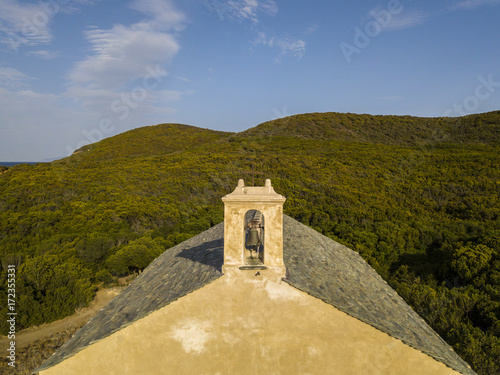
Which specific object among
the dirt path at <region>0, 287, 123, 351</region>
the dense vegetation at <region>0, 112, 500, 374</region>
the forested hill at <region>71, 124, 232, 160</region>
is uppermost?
the forested hill at <region>71, 124, 232, 160</region>

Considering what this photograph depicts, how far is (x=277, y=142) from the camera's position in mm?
49844

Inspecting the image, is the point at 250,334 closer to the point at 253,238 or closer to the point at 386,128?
the point at 253,238

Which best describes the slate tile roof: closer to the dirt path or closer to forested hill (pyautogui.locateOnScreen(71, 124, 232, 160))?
the dirt path

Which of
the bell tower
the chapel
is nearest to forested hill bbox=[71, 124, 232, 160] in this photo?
the chapel

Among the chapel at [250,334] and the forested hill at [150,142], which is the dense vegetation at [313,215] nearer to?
the chapel at [250,334]

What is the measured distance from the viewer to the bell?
6522mm

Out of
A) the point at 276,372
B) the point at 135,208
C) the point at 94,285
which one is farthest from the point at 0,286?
the point at 276,372

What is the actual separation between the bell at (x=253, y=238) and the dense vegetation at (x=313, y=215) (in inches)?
344

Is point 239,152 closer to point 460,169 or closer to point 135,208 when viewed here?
point 135,208

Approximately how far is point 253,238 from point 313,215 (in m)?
18.1

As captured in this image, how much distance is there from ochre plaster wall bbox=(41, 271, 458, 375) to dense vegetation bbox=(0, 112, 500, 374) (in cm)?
656

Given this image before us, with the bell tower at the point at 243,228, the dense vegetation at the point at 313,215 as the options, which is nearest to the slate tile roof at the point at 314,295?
the bell tower at the point at 243,228

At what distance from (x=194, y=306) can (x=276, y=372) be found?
212 centimetres

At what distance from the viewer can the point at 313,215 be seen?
23797 millimetres
